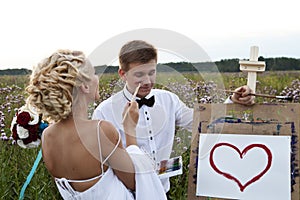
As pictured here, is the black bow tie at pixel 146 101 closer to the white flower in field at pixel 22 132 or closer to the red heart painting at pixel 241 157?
the red heart painting at pixel 241 157

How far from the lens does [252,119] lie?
90.0 inches

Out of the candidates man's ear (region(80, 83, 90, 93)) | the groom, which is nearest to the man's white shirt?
the groom

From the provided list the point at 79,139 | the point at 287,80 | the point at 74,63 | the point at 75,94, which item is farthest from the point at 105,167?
the point at 287,80

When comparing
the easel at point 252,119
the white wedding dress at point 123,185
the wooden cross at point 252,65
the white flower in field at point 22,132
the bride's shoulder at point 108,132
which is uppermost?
the wooden cross at point 252,65

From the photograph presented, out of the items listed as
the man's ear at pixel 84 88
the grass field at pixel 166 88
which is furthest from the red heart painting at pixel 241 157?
the man's ear at pixel 84 88

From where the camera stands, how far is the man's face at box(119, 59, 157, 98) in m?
1.97

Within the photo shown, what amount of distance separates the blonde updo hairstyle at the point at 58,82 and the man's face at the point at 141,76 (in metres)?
0.25

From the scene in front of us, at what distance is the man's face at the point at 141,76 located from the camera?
1968 mm

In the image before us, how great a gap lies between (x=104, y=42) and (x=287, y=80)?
11.2ft

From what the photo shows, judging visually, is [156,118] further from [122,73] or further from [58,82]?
[58,82]

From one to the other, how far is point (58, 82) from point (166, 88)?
749mm

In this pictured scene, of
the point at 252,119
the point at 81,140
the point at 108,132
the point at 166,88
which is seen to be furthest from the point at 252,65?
the point at 81,140

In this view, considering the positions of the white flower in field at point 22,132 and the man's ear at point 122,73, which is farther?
the white flower in field at point 22,132

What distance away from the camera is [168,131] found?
233cm
